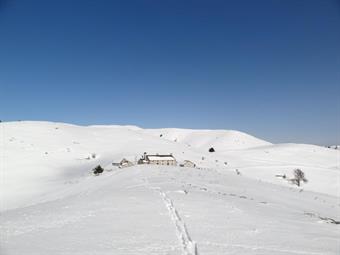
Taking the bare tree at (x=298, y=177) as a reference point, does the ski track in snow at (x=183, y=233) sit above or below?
below

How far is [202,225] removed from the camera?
9320mm

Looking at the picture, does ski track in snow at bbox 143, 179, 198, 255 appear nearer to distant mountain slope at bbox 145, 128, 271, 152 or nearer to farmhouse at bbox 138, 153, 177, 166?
farmhouse at bbox 138, 153, 177, 166

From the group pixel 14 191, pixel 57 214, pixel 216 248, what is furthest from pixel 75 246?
pixel 14 191

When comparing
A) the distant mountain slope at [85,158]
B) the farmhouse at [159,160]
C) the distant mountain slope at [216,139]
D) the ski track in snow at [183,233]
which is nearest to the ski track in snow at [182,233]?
the ski track in snow at [183,233]

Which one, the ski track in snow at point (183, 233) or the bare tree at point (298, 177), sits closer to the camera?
the ski track in snow at point (183, 233)

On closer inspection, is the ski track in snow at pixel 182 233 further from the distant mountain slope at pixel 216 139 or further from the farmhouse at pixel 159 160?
the distant mountain slope at pixel 216 139

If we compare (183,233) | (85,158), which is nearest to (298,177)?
(85,158)

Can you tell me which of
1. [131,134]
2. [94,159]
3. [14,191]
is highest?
[131,134]

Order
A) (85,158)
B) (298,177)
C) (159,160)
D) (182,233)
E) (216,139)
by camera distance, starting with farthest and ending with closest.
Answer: (216,139)
(85,158)
(298,177)
(159,160)
(182,233)

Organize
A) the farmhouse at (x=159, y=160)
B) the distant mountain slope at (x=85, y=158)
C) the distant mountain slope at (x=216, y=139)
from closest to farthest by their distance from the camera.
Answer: the distant mountain slope at (x=85, y=158) → the farmhouse at (x=159, y=160) → the distant mountain slope at (x=216, y=139)

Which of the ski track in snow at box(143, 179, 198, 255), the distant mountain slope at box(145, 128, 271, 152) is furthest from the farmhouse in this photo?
the distant mountain slope at box(145, 128, 271, 152)

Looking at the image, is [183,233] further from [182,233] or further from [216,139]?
[216,139]

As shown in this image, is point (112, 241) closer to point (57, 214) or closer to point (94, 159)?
point (57, 214)

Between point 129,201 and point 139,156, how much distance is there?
55736mm
